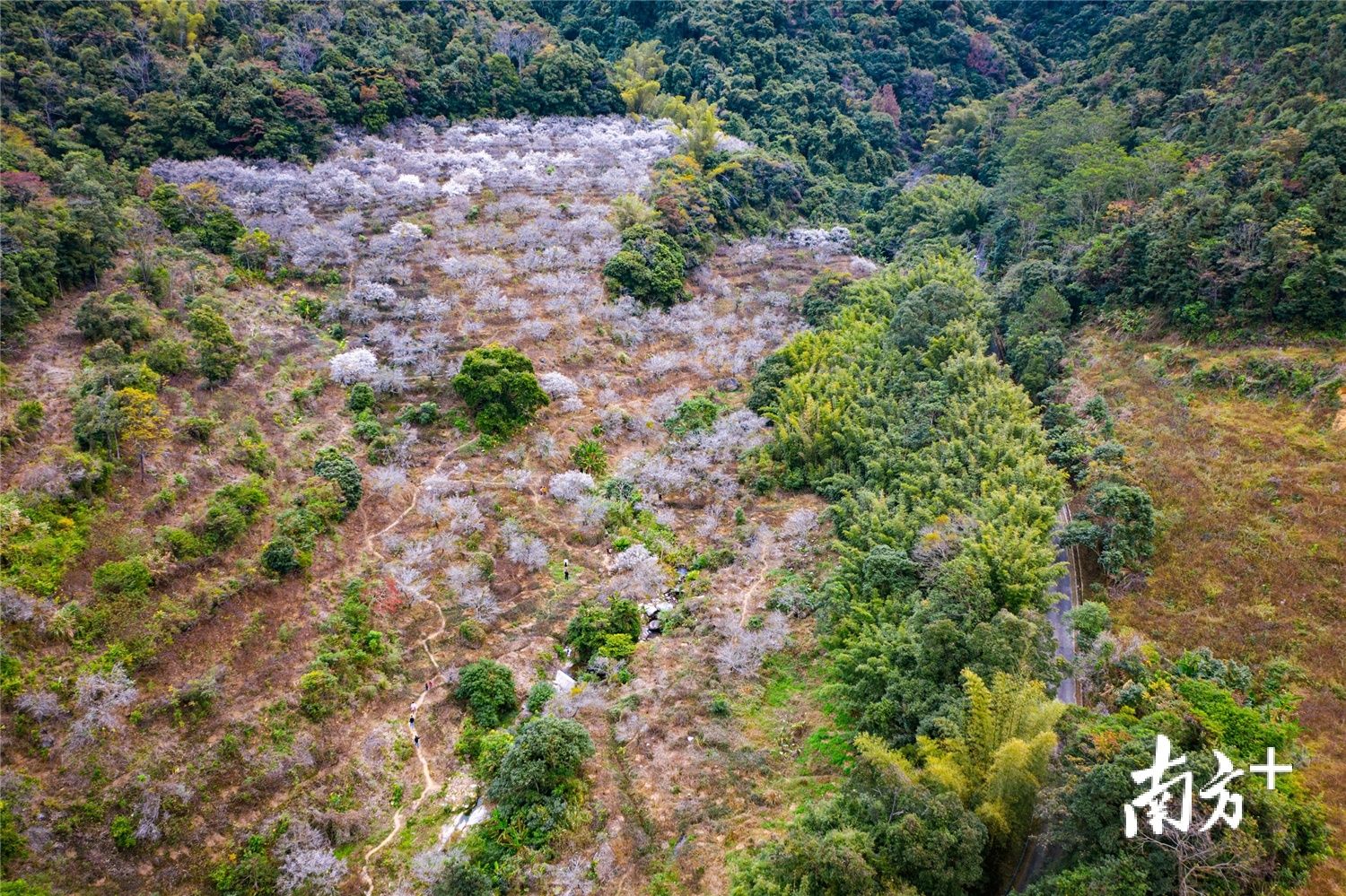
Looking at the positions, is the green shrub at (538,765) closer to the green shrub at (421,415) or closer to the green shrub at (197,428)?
the green shrub at (421,415)

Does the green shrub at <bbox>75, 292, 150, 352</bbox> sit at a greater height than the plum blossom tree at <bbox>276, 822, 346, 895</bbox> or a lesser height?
greater

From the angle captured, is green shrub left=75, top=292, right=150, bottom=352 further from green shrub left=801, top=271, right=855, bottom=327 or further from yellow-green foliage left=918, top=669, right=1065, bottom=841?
green shrub left=801, top=271, right=855, bottom=327

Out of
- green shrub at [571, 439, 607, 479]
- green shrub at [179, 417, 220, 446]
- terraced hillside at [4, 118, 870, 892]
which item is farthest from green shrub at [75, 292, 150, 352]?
green shrub at [571, 439, 607, 479]

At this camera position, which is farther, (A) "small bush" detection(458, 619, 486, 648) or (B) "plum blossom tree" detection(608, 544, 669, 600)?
(B) "plum blossom tree" detection(608, 544, 669, 600)

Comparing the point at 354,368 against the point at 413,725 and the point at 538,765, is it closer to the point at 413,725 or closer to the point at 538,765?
the point at 413,725

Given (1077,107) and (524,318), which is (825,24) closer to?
(1077,107)

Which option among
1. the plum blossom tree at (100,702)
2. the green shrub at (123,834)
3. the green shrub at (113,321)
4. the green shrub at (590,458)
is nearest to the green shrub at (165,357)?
the green shrub at (113,321)

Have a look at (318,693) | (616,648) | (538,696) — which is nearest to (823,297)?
(616,648)

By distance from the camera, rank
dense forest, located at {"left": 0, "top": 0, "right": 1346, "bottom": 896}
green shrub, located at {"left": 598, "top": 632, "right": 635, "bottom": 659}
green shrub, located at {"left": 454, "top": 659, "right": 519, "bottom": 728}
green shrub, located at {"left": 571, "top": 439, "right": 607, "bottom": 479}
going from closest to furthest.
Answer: dense forest, located at {"left": 0, "top": 0, "right": 1346, "bottom": 896}
green shrub, located at {"left": 454, "top": 659, "right": 519, "bottom": 728}
green shrub, located at {"left": 598, "top": 632, "right": 635, "bottom": 659}
green shrub, located at {"left": 571, "top": 439, "right": 607, "bottom": 479}
